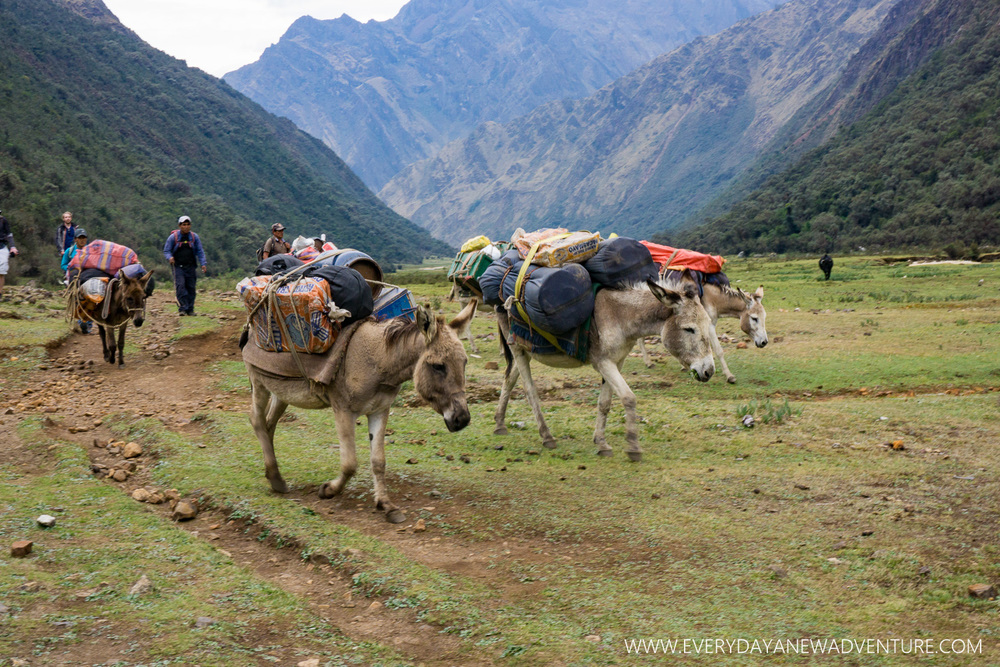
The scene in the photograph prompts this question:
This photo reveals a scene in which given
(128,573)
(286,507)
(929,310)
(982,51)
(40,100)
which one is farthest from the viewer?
(982,51)

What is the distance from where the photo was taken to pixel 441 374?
6742 millimetres

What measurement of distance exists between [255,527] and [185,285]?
1465 centimetres

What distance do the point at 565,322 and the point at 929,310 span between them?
16475mm

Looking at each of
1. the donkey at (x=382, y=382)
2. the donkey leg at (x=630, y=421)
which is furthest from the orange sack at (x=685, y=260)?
the donkey at (x=382, y=382)

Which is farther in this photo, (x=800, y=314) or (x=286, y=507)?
(x=800, y=314)

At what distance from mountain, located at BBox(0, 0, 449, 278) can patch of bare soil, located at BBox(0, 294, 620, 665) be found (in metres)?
20.9

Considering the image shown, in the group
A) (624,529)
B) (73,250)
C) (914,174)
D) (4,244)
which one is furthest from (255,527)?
(914,174)

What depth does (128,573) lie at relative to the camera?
5.17 metres

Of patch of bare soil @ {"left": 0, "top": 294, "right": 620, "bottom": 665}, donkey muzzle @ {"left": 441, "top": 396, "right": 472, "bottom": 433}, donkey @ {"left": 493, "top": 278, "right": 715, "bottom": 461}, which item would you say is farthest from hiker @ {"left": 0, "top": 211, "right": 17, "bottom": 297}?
donkey muzzle @ {"left": 441, "top": 396, "right": 472, "bottom": 433}

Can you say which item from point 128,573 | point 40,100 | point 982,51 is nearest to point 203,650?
point 128,573

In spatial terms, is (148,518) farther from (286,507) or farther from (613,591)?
(613,591)

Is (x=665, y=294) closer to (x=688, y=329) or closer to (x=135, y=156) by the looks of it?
(x=688, y=329)

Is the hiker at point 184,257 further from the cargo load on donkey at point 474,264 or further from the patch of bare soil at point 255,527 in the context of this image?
the cargo load on donkey at point 474,264

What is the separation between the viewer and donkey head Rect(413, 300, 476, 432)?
21.9ft
